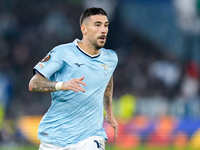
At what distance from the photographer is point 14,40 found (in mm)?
25625

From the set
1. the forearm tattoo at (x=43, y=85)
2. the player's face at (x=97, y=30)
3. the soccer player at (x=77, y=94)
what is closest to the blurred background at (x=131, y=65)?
the soccer player at (x=77, y=94)

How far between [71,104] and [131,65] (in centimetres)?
1834

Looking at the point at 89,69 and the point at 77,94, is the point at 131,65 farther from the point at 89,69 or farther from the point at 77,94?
the point at 77,94

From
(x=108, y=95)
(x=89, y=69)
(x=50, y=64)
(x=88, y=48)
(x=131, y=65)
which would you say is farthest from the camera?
(x=131, y=65)

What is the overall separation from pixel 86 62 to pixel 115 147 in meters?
10.5

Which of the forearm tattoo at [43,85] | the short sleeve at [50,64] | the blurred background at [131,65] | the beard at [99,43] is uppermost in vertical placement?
the beard at [99,43]

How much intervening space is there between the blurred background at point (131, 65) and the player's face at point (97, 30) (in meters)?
10.3

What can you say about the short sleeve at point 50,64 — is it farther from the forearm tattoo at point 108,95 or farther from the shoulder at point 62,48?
the forearm tattoo at point 108,95

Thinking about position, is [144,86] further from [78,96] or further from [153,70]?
[78,96]

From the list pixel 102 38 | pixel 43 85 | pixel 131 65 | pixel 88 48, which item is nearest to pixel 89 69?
pixel 88 48

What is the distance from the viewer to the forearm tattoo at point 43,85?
21.3ft

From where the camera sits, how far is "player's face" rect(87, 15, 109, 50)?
23.0 feet

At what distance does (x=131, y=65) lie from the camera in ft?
82.4

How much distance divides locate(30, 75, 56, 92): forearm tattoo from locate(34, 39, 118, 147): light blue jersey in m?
0.22
